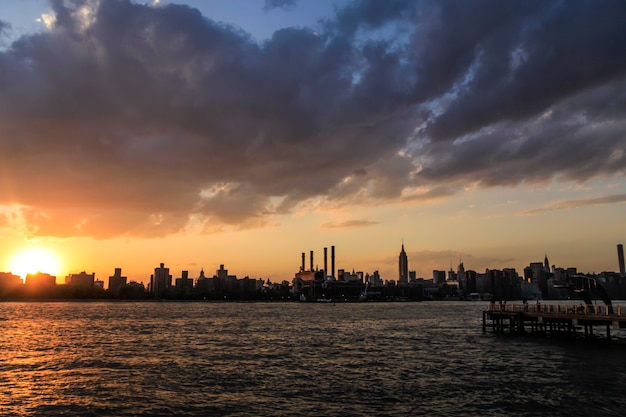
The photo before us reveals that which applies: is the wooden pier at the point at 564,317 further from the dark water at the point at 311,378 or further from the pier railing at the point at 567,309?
the dark water at the point at 311,378

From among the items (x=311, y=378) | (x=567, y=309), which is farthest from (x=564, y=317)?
(x=311, y=378)

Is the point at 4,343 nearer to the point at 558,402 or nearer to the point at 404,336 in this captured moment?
the point at 404,336

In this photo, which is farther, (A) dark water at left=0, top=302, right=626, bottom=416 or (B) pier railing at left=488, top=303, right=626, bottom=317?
(B) pier railing at left=488, top=303, right=626, bottom=317

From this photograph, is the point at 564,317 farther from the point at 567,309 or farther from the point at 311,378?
the point at 311,378

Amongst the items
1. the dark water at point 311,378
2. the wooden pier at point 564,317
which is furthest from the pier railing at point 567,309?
the dark water at point 311,378

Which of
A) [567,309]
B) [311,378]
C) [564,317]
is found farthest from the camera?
[567,309]

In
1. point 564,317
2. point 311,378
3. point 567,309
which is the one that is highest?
point 567,309

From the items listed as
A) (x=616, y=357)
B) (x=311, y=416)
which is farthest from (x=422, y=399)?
(x=616, y=357)

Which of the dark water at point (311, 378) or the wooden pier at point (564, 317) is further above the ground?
the wooden pier at point (564, 317)

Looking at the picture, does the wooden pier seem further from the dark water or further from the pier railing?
the dark water

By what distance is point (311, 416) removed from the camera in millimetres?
32375

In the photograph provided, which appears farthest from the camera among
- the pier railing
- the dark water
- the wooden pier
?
the pier railing

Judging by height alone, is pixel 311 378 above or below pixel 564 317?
below

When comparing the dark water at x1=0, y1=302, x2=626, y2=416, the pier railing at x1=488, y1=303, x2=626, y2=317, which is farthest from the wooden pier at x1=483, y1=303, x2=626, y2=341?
the dark water at x1=0, y1=302, x2=626, y2=416
